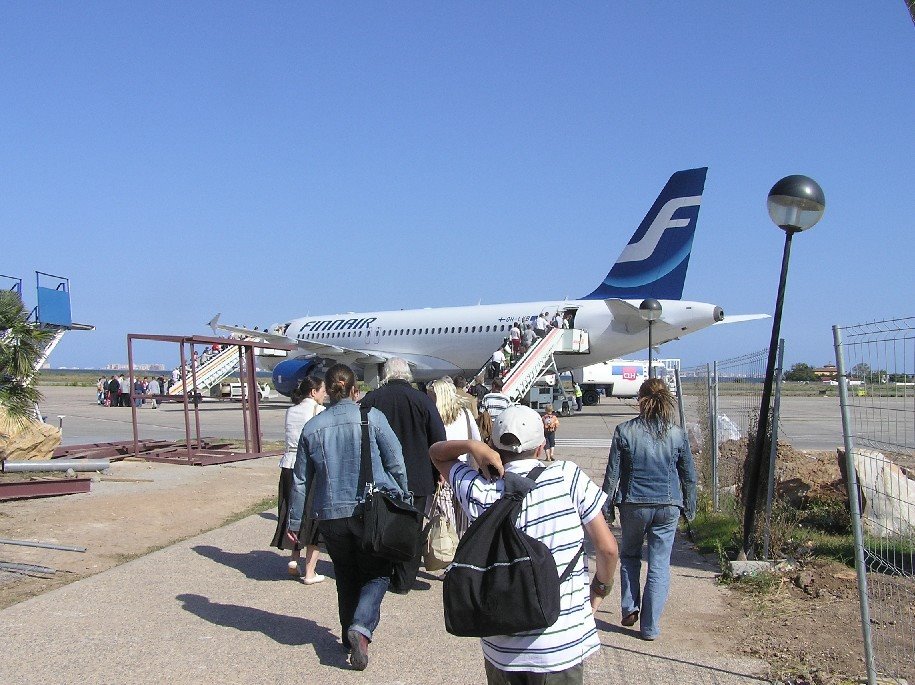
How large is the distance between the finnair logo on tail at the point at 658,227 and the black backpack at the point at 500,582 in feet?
87.7

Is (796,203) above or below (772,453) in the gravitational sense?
above

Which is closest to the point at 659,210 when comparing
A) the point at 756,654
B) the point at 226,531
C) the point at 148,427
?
the point at 148,427

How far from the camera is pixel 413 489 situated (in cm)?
631

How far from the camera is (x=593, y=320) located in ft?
Result: 96.7

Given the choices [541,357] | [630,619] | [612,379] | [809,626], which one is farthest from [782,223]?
[612,379]

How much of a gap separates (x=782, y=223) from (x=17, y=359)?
7.43 meters

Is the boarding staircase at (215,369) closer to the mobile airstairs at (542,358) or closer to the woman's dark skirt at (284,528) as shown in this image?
the mobile airstairs at (542,358)

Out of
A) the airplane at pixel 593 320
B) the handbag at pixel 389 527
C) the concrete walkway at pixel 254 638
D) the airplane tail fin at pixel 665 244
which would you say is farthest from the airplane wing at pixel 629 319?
the handbag at pixel 389 527

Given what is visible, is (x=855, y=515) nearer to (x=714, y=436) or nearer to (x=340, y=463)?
(x=340, y=463)

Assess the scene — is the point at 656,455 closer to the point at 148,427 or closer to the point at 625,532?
the point at 625,532

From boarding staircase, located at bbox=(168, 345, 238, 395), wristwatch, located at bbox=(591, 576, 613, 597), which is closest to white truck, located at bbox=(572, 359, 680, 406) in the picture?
boarding staircase, located at bbox=(168, 345, 238, 395)

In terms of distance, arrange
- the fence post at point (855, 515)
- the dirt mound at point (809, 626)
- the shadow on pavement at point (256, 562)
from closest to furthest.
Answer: the fence post at point (855, 515) < the dirt mound at point (809, 626) < the shadow on pavement at point (256, 562)

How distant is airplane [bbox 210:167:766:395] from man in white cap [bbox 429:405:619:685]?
20884 millimetres

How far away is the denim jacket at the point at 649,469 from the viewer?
5691mm
